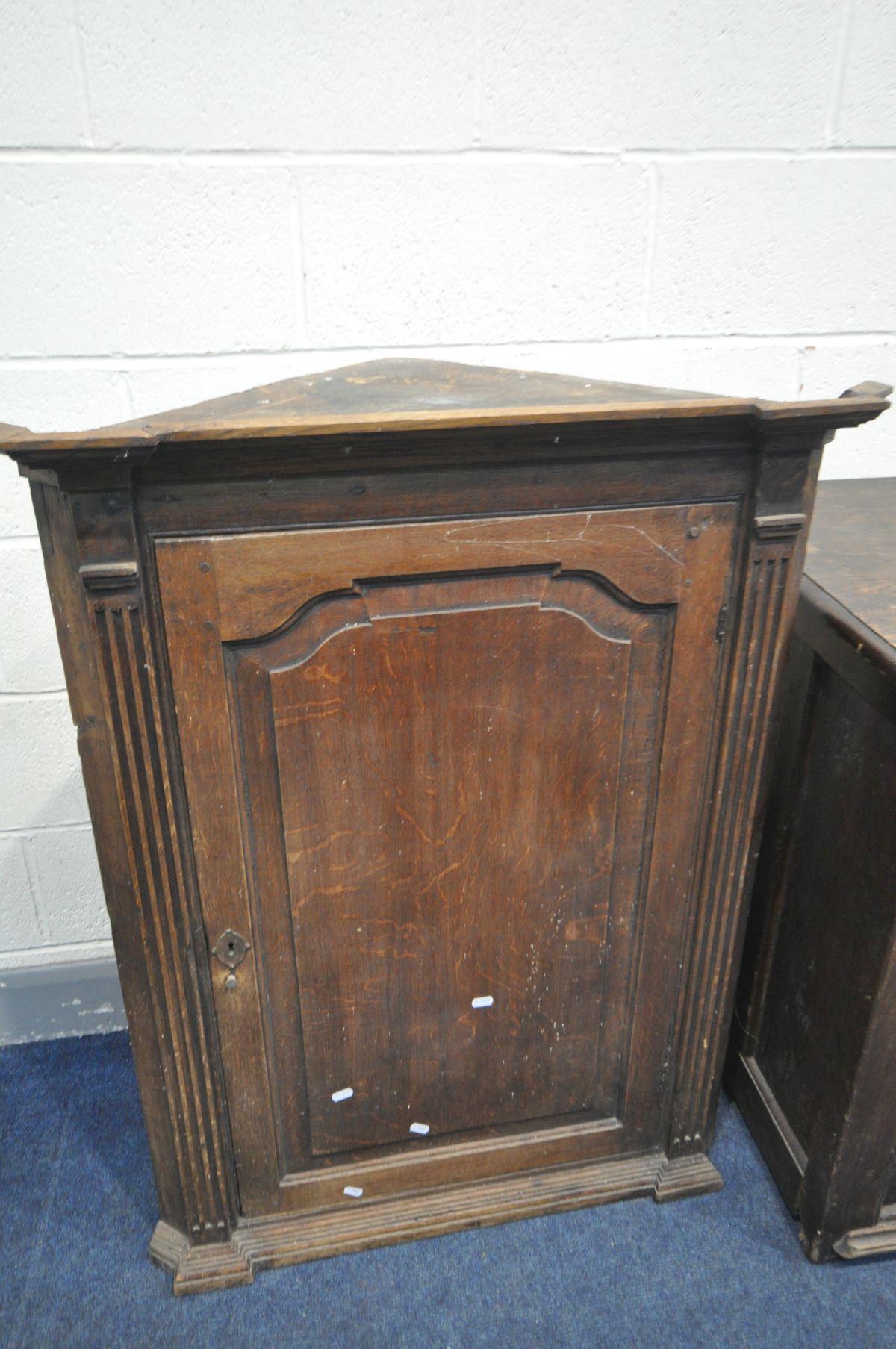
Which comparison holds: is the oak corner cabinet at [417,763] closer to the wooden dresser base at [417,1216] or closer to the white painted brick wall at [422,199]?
the wooden dresser base at [417,1216]

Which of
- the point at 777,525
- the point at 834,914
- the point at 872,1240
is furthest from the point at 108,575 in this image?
the point at 872,1240

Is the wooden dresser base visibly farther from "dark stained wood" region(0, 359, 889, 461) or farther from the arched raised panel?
"dark stained wood" region(0, 359, 889, 461)

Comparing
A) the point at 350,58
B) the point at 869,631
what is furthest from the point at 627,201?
the point at 869,631

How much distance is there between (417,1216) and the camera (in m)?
1.22

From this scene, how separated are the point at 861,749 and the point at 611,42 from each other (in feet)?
3.08

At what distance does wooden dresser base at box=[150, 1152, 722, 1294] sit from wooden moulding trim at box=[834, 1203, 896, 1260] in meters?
0.17

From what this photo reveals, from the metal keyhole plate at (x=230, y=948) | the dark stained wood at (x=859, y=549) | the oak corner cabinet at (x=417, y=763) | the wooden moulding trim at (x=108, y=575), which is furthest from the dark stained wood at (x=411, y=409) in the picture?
the metal keyhole plate at (x=230, y=948)

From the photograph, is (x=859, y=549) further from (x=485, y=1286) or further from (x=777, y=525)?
(x=485, y=1286)

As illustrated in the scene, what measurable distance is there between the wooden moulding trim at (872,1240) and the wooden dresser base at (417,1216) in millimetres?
170

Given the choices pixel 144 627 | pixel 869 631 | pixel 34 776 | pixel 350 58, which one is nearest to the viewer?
pixel 144 627

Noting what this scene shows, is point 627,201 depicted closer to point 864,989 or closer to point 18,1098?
point 864,989

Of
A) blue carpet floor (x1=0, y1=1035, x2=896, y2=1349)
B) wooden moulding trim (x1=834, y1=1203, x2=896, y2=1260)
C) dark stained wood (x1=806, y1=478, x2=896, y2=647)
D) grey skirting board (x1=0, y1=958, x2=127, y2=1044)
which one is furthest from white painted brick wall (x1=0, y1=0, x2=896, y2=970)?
wooden moulding trim (x1=834, y1=1203, x2=896, y2=1260)

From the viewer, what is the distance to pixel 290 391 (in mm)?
990

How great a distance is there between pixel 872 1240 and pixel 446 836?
81 cm
